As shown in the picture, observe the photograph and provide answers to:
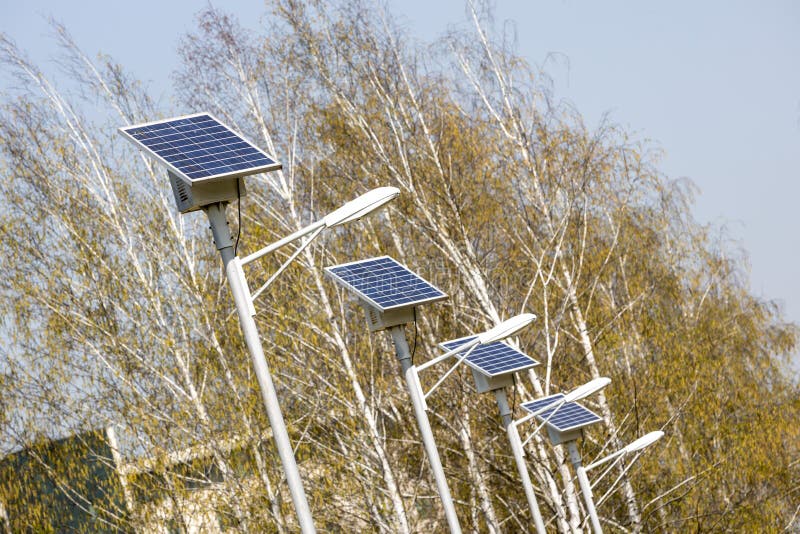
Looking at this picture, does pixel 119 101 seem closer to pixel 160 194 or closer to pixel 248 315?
pixel 160 194

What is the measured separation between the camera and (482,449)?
18.0 metres

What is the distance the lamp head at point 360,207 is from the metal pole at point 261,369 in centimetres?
62

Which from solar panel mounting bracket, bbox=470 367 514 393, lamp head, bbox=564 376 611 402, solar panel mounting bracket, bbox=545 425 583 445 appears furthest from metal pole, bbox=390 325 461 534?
solar panel mounting bracket, bbox=545 425 583 445

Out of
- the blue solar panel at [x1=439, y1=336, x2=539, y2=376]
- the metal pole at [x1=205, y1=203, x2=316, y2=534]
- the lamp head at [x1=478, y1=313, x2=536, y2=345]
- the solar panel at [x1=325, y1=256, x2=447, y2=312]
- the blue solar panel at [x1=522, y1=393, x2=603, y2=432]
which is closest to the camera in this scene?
the metal pole at [x1=205, y1=203, x2=316, y2=534]

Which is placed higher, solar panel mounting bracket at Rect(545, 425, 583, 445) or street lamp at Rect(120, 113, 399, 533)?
street lamp at Rect(120, 113, 399, 533)

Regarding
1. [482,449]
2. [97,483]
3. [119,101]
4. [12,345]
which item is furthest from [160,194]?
[482,449]

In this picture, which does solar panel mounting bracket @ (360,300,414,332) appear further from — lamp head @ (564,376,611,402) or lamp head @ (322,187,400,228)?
lamp head @ (322,187,400,228)

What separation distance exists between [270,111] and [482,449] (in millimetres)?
6721

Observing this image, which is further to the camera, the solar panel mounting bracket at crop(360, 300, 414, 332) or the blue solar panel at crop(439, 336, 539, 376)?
the blue solar panel at crop(439, 336, 539, 376)

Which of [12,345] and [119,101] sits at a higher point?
[119,101]

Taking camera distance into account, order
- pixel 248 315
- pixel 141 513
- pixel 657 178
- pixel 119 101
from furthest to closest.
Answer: pixel 657 178 < pixel 119 101 < pixel 141 513 < pixel 248 315

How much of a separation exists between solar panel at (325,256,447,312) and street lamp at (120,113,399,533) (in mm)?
2601

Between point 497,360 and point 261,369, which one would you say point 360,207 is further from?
point 497,360

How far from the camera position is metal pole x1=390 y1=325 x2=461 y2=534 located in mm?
8711
